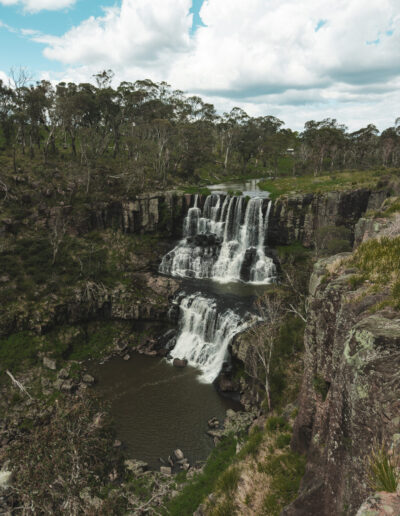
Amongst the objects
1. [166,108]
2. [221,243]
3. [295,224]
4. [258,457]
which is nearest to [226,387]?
[258,457]

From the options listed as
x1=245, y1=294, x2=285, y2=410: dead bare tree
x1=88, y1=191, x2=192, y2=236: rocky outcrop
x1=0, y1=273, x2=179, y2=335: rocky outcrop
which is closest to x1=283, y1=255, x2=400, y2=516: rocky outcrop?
A: x1=245, y1=294, x2=285, y2=410: dead bare tree

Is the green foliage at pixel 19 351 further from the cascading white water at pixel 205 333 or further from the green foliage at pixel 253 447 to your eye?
the green foliage at pixel 253 447

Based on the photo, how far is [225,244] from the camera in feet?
147

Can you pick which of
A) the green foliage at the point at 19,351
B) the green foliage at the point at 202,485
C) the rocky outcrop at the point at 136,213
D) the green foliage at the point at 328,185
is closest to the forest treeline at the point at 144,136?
the rocky outcrop at the point at 136,213

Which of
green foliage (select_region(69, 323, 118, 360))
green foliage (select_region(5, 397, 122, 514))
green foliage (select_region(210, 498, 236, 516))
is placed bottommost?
green foliage (select_region(69, 323, 118, 360))

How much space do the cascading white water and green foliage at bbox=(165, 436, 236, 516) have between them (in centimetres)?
865

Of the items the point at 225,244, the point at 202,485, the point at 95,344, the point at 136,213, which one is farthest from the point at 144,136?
the point at 202,485

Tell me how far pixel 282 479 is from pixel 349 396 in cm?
649

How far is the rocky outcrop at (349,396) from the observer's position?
5.43 m

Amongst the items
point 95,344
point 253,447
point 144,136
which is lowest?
point 95,344

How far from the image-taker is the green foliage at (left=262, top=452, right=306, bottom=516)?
9.70m

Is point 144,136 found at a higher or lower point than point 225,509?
higher

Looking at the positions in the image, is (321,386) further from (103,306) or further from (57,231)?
Answer: (57,231)

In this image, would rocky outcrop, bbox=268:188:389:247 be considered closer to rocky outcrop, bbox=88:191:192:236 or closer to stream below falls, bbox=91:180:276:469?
stream below falls, bbox=91:180:276:469
